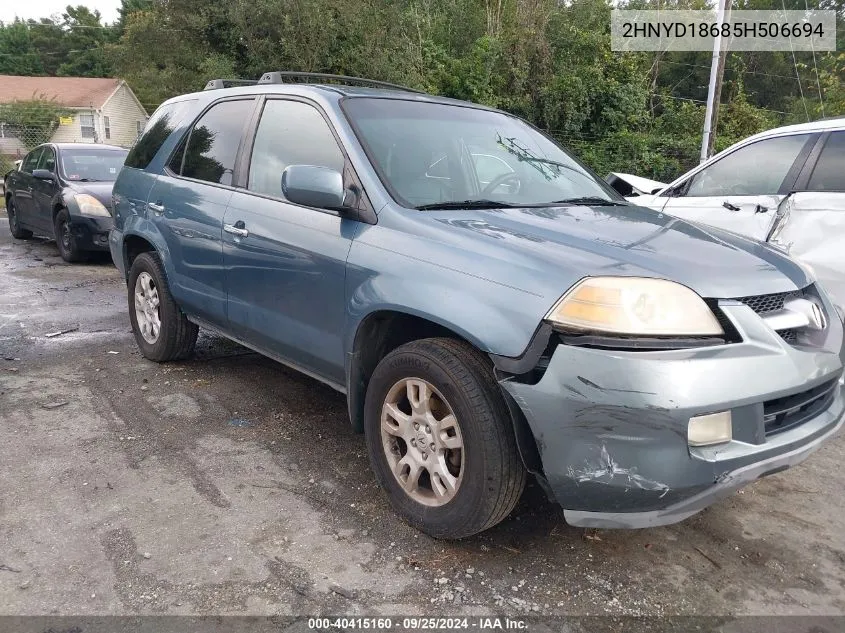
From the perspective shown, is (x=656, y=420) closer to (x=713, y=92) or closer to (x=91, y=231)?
(x=91, y=231)

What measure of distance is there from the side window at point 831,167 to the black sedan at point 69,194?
7294 mm

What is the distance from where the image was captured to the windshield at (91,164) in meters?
9.32

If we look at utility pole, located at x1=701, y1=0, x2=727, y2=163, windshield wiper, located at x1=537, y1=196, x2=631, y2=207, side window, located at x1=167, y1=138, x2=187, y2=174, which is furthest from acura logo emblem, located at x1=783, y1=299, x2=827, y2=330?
utility pole, located at x1=701, y1=0, x2=727, y2=163

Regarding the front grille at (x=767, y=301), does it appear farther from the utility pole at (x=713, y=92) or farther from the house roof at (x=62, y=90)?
the house roof at (x=62, y=90)

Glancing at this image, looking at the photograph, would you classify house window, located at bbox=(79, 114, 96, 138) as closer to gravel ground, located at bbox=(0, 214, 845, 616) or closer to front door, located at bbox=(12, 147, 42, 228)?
front door, located at bbox=(12, 147, 42, 228)

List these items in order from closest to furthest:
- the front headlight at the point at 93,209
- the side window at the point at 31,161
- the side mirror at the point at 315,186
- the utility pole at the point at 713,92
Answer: the side mirror at the point at 315,186 < the front headlight at the point at 93,209 < the side window at the point at 31,161 < the utility pole at the point at 713,92

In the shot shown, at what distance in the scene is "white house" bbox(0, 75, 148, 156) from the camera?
36.3 m

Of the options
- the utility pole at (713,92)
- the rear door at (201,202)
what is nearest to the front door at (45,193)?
the rear door at (201,202)

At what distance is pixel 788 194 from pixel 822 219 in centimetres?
33

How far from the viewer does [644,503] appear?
2.23m

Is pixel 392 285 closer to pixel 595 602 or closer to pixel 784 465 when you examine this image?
pixel 595 602

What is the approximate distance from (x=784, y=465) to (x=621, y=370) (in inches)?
30.1

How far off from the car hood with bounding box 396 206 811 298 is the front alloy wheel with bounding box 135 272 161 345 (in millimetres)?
2612

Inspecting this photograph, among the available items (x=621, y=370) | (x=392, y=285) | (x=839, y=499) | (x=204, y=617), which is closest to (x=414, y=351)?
(x=392, y=285)
